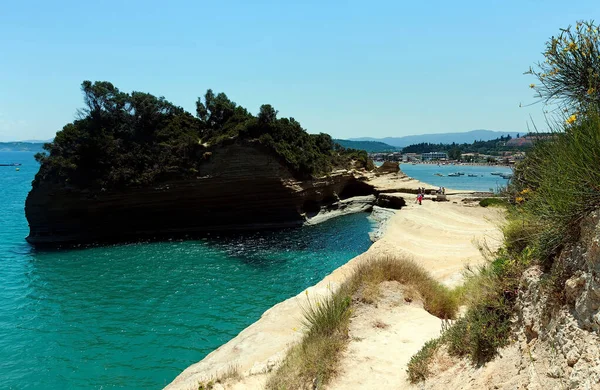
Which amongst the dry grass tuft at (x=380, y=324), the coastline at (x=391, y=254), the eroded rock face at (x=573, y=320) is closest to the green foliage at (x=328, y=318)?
the coastline at (x=391, y=254)

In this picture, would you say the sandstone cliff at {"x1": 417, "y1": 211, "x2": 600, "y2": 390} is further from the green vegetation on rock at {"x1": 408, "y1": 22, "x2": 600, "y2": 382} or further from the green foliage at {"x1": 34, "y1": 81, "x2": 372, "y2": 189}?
the green foliage at {"x1": 34, "y1": 81, "x2": 372, "y2": 189}

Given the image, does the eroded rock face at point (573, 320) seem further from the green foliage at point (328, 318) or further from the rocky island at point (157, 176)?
the rocky island at point (157, 176)

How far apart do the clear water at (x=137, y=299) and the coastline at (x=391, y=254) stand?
7.52 feet

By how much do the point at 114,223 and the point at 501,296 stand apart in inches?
1362

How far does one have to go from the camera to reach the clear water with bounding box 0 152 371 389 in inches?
474

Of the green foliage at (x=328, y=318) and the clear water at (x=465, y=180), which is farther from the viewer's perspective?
the clear water at (x=465, y=180)

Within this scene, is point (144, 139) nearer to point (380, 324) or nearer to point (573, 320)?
point (380, 324)

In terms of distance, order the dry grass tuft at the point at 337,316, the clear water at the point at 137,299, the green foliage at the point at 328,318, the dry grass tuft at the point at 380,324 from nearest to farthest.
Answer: the dry grass tuft at the point at 337,316
the green foliage at the point at 328,318
the dry grass tuft at the point at 380,324
the clear water at the point at 137,299

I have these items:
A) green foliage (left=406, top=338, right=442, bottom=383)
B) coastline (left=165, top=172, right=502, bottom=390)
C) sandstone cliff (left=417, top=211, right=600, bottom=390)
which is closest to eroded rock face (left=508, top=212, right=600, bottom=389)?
sandstone cliff (left=417, top=211, right=600, bottom=390)

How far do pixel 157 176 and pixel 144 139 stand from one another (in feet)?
15.8

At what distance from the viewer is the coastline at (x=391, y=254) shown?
8914mm

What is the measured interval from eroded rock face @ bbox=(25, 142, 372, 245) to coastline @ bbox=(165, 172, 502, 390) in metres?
11.5

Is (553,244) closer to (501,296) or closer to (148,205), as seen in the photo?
(501,296)

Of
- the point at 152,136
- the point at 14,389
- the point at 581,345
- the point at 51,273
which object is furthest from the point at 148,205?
the point at 581,345
